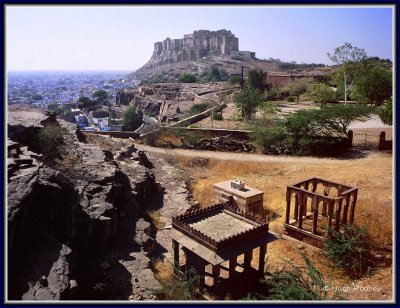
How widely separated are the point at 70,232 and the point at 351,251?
808cm

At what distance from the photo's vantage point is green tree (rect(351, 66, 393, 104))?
34625 mm

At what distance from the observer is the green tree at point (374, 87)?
34625mm

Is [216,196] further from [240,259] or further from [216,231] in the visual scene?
[216,231]

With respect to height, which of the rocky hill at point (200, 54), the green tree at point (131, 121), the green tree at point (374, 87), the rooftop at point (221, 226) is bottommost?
the green tree at point (131, 121)

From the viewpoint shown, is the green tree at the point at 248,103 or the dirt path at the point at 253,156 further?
the green tree at the point at 248,103

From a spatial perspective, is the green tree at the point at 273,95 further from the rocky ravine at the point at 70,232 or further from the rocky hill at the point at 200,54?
the rocky hill at the point at 200,54

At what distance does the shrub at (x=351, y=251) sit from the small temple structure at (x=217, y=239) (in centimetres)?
255

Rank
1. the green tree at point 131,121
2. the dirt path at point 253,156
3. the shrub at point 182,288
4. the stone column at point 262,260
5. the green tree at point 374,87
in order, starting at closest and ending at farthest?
1. the shrub at point 182,288
2. the stone column at point 262,260
3. the dirt path at point 253,156
4. the green tree at point 374,87
5. the green tree at point 131,121

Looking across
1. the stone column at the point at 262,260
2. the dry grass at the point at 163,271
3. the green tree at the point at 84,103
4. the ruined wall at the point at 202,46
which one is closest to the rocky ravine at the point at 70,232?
the dry grass at the point at 163,271

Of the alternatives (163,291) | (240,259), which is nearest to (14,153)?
(163,291)

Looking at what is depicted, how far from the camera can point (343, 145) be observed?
24.4m

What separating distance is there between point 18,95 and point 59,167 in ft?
46.5

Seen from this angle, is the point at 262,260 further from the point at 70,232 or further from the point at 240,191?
the point at 70,232

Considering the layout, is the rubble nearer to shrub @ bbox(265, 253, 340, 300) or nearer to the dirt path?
the dirt path
